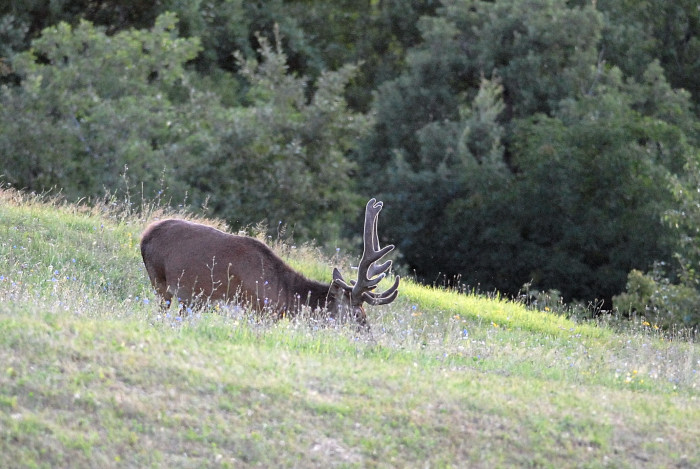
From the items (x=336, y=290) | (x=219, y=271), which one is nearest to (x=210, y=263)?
(x=219, y=271)

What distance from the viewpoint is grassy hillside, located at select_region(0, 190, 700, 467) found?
6.55 metres

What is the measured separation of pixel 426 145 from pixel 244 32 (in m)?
7.24

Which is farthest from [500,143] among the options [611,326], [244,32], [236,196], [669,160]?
[611,326]

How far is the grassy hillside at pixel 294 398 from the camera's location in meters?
6.55

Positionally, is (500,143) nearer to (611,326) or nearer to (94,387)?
(611,326)

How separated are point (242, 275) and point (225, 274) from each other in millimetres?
192

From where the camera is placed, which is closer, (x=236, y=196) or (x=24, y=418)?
(x=24, y=418)

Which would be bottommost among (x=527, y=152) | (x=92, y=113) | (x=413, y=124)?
(x=92, y=113)

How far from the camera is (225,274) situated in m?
10.6

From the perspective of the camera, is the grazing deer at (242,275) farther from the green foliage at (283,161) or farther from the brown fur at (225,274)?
the green foliage at (283,161)

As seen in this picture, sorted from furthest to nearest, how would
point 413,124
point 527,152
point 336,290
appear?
1. point 413,124
2. point 527,152
3. point 336,290

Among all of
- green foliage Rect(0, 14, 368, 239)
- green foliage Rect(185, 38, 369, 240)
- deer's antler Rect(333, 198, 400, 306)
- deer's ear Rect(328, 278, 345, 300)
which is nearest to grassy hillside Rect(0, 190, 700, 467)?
deer's antler Rect(333, 198, 400, 306)

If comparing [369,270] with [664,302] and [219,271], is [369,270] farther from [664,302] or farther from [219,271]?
[664,302]

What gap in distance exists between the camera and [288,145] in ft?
80.3
